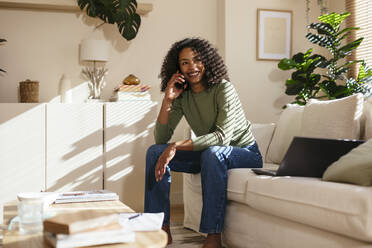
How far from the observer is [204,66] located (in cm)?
262

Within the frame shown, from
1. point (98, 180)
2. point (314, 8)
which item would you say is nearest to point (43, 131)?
point (98, 180)

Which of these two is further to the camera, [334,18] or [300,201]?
[334,18]

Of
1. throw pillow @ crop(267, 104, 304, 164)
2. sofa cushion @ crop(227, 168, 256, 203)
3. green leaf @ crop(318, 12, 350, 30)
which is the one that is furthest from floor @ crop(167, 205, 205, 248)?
green leaf @ crop(318, 12, 350, 30)

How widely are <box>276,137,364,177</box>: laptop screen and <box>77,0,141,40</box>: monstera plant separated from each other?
2.35m

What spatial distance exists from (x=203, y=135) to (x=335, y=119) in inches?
29.2

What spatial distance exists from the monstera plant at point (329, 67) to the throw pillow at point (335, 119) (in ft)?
3.73

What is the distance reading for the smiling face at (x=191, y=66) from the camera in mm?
2605

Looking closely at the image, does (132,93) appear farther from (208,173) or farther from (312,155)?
(312,155)

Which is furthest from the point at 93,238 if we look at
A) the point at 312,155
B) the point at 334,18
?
the point at 334,18

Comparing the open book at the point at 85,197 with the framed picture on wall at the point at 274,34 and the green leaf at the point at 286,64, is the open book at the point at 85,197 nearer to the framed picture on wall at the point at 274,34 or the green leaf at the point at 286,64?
the green leaf at the point at 286,64

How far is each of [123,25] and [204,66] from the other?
5.13 ft

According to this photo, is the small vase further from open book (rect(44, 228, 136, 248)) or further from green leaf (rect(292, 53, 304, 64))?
open book (rect(44, 228, 136, 248))

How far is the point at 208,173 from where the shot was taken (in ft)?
7.54

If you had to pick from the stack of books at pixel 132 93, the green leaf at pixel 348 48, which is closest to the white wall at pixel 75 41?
the stack of books at pixel 132 93
